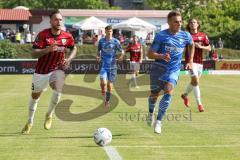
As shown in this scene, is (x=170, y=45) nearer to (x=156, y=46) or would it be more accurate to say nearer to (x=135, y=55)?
(x=156, y=46)

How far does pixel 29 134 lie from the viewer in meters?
13.4

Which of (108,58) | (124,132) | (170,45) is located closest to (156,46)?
(170,45)

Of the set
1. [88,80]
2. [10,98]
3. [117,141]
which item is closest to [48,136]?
[117,141]

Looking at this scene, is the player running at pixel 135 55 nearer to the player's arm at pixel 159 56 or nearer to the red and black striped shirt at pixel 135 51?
the red and black striped shirt at pixel 135 51

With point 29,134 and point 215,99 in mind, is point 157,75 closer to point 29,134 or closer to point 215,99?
point 29,134

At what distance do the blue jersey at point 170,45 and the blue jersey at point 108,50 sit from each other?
24.8ft

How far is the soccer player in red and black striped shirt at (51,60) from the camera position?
13.3m

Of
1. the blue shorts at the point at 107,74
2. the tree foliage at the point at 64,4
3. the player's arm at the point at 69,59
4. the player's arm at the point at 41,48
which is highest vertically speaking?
the player's arm at the point at 41,48

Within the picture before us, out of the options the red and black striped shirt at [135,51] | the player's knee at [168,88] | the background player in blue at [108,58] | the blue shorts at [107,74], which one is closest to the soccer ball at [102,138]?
the player's knee at [168,88]

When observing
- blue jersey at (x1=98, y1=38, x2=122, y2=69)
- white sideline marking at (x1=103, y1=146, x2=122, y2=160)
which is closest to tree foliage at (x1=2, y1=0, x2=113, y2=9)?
blue jersey at (x1=98, y1=38, x2=122, y2=69)

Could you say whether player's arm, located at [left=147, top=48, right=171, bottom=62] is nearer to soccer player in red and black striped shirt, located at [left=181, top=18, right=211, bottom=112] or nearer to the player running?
soccer player in red and black striped shirt, located at [left=181, top=18, right=211, bottom=112]

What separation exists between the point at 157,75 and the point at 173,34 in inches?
36.1

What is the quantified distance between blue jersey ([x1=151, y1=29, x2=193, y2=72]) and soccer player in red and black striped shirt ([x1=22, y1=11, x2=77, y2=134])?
68.3 inches

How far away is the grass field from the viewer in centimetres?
1098
